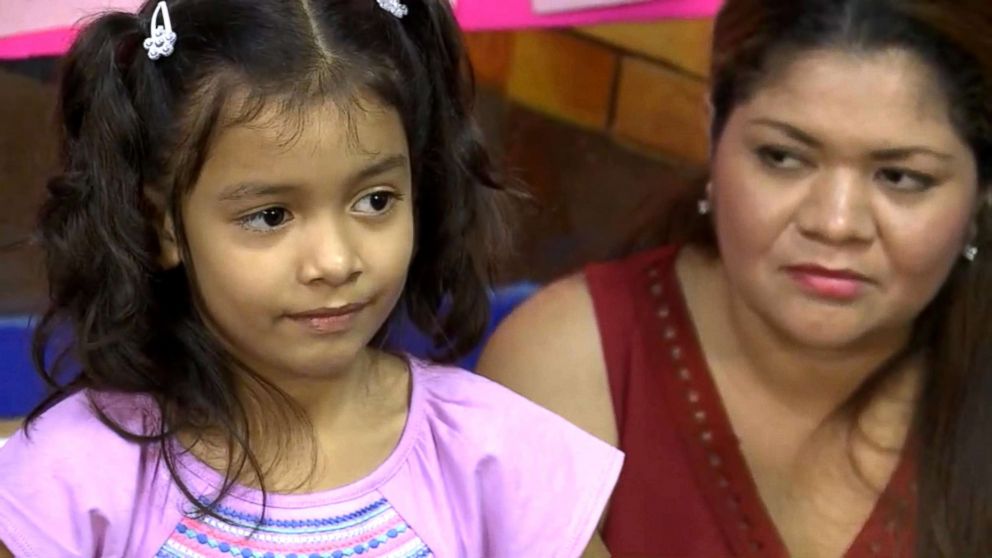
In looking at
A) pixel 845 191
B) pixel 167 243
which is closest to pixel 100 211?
pixel 167 243

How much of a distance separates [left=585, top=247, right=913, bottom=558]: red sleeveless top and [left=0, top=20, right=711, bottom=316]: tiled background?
211mm

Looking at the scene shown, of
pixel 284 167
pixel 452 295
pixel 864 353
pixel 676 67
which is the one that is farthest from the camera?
pixel 676 67

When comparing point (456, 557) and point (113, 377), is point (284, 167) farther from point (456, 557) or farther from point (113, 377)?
point (456, 557)

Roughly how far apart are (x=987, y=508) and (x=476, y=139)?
1.90 feet

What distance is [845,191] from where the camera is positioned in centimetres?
116

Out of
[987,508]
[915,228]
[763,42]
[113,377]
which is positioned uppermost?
[763,42]

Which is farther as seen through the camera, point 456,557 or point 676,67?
point 676,67

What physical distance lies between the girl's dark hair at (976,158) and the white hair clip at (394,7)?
0.33m

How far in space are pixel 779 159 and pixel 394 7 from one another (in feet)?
1.22

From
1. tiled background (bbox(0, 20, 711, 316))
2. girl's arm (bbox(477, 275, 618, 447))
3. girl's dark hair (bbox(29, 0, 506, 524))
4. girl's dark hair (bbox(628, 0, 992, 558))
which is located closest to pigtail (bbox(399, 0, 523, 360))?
girl's dark hair (bbox(29, 0, 506, 524))

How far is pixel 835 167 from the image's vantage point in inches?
46.1

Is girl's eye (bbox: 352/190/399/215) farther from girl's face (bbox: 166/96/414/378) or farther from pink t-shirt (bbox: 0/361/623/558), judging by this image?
pink t-shirt (bbox: 0/361/623/558)

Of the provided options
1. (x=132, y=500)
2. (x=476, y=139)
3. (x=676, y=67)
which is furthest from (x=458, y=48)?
(x=676, y=67)

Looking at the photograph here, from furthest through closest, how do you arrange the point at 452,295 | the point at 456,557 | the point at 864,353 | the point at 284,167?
the point at 864,353
the point at 452,295
the point at 456,557
the point at 284,167
